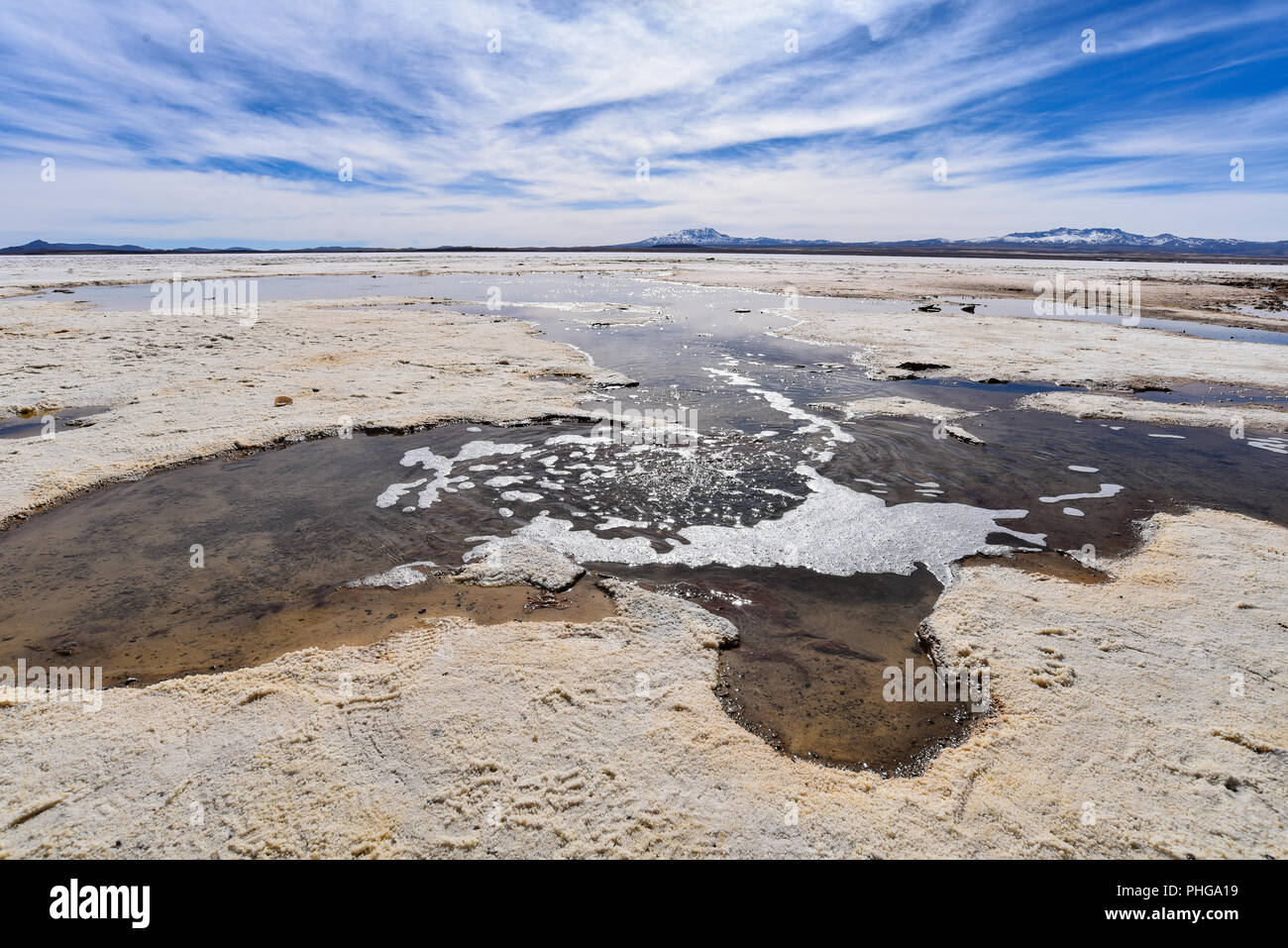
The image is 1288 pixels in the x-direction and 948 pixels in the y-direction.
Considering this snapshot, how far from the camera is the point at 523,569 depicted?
537 cm

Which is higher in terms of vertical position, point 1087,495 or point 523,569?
point 1087,495

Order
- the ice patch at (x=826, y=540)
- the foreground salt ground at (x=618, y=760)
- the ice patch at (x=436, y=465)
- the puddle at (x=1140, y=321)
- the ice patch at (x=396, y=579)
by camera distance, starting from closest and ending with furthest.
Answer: the foreground salt ground at (x=618, y=760) < the ice patch at (x=396, y=579) < the ice patch at (x=826, y=540) < the ice patch at (x=436, y=465) < the puddle at (x=1140, y=321)

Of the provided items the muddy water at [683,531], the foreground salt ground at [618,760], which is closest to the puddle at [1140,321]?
the muddy water at [683,531]

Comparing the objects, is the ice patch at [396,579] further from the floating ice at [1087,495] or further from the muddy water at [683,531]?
the floating ice at [1087,495]

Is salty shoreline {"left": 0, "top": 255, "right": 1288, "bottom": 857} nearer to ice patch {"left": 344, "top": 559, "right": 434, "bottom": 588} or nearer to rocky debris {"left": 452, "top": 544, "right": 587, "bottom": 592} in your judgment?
rocky debris {"left": 452, "top": 544, "right": 587, "bottom": 592}

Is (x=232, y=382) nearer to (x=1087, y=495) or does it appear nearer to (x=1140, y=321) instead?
(x=1087, y=495)

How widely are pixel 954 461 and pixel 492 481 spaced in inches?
255

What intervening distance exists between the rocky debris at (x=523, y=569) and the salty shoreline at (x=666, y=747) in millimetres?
618

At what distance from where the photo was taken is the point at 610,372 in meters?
13.1

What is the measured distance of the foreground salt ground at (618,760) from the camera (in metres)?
2.75

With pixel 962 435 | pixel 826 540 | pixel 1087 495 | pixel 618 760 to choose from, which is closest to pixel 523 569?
pixel 618 760

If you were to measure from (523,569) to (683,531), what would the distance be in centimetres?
177

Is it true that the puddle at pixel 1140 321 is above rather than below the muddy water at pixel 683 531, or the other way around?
above
